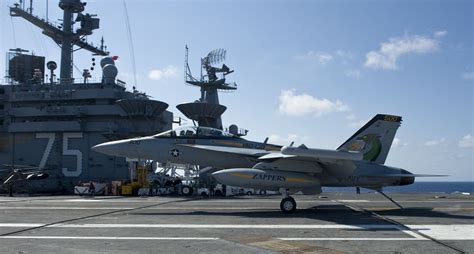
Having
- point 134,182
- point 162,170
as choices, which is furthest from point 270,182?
point 162,170

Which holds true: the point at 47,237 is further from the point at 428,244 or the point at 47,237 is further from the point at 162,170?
the point at 162,170

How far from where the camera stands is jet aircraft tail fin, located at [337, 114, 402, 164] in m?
19.4

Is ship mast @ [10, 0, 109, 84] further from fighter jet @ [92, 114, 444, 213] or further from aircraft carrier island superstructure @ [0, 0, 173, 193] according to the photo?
fighter jet @ [92, 114, 444, 213]

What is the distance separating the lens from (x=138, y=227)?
13.5 m

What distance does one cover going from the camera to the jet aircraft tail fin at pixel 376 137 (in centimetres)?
1944

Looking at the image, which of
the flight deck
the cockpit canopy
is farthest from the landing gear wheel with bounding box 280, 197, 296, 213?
the cockpit canopy

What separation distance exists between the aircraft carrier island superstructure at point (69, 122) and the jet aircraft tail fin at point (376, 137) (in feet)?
105

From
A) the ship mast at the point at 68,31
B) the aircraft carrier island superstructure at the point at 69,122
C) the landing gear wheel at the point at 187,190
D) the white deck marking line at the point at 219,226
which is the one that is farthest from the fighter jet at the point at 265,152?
the ship mast at the point at 68,31

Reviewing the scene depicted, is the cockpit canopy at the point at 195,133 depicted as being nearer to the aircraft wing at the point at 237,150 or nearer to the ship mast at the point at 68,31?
the aircraft wing at the point at 237,150

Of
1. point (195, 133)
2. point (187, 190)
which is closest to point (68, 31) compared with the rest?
point (187, 190)

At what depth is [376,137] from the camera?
19.5 meters

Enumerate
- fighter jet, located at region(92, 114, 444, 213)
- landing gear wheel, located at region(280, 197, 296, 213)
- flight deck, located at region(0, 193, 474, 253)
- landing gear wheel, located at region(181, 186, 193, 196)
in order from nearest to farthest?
flight deck, located at region(0, 193, 474, 253) < landing gear wheel, located at region(280, 197, 296, 213) < fighter jet, located at region(92, 114, 444, 213) < landing gear wheel, located at region(181, 186, 193, 196)

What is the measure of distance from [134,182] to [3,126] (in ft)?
74.1

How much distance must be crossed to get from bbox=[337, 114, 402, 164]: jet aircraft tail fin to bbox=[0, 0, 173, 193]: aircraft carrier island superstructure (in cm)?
3198
